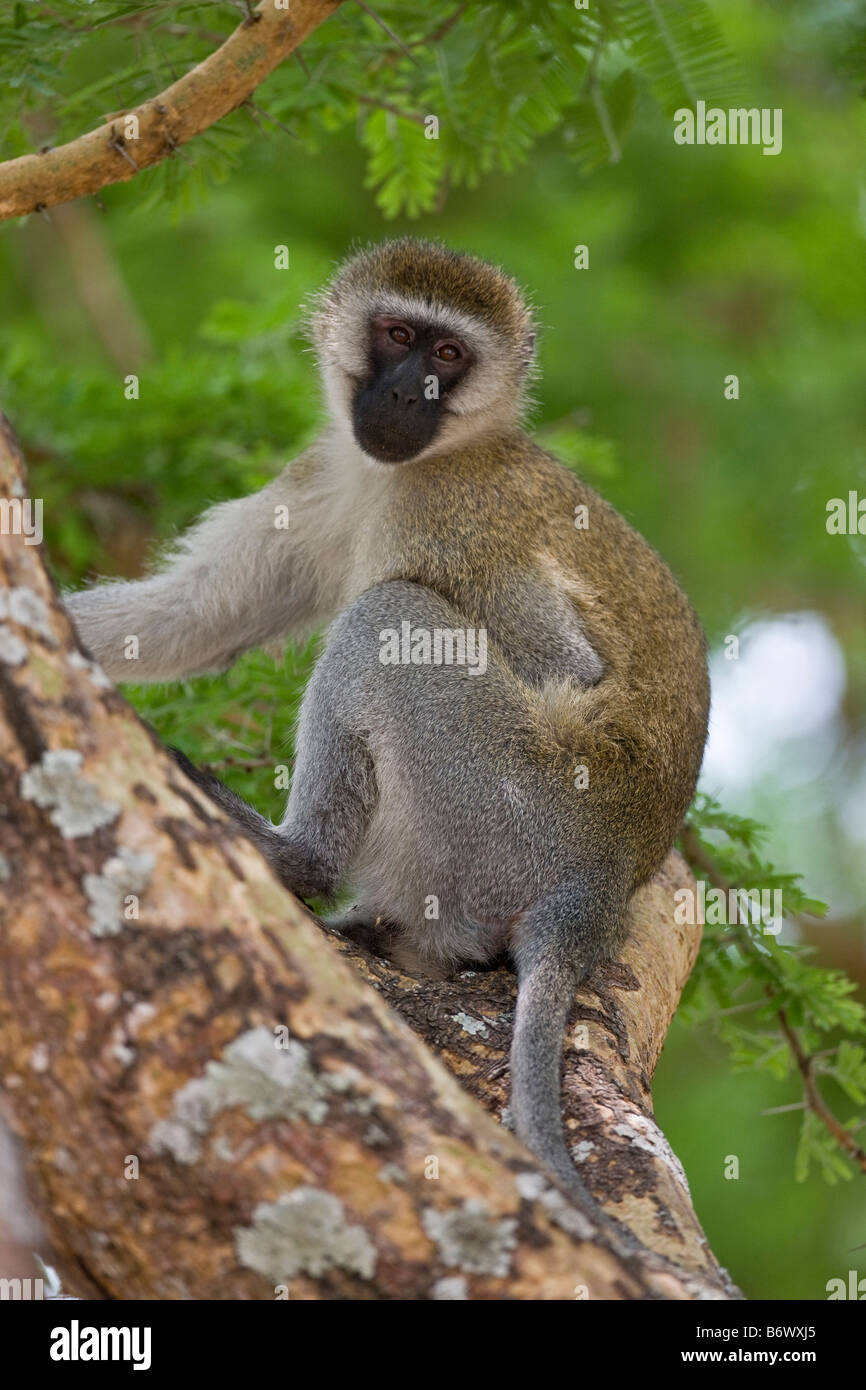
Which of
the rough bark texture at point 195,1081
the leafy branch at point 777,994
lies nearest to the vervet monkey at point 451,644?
the leafy branch at point 777,994

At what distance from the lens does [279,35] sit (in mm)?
4355

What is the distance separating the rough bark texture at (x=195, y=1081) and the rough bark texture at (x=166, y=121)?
1.83 metres

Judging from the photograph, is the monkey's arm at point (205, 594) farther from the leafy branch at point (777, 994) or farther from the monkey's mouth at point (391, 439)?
the leafy branch at point (777, 994)

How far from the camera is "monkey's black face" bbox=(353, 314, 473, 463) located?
5566 millimetres

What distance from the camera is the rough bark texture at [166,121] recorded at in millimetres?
4176

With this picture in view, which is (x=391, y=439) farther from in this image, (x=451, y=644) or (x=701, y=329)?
(x=701, y=329)

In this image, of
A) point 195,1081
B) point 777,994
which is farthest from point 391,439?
point 195,1081

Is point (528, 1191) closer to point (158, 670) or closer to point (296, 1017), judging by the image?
point (296, 1017)

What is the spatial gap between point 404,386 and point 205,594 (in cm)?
123

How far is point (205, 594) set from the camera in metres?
5.89

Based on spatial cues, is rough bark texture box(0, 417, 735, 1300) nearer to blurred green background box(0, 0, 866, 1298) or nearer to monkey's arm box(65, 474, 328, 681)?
monkey's arm box(65, 474, 328, 681)

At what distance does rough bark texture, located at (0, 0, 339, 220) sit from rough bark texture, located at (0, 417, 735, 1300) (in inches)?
72.0

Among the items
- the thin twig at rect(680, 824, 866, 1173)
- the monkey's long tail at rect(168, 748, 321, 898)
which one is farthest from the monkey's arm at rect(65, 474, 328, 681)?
the thin twig at rect(680, 824, 866, 1173)

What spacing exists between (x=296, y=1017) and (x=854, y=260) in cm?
1030
